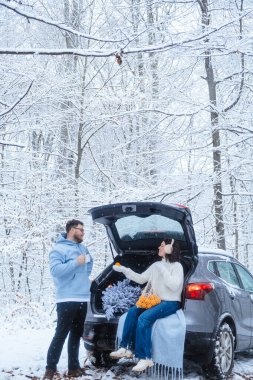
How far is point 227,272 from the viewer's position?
22.1 feet

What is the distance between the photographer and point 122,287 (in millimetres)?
6480

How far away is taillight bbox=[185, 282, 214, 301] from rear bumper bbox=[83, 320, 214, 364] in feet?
1.29

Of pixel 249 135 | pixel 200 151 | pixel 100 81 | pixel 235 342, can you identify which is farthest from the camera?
pixel 100 81

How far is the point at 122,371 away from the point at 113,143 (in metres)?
12.3

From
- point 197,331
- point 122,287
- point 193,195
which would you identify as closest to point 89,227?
point 193,195

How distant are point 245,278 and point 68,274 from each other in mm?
2916

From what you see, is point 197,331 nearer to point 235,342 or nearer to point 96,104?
point 235,342

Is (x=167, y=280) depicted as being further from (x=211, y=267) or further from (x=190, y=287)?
(x=211, y=267)

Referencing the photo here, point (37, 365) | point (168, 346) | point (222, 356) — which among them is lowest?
point (37, 365)

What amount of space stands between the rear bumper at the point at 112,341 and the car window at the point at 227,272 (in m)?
1.06

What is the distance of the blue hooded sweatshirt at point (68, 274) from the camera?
5.80 metres

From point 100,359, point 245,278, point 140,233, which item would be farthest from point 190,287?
point 245,278

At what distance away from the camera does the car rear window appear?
20.2ft

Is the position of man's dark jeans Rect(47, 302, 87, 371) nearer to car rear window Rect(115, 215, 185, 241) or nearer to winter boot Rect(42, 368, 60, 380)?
winter boot Rect(42, 368, 60, 380)
